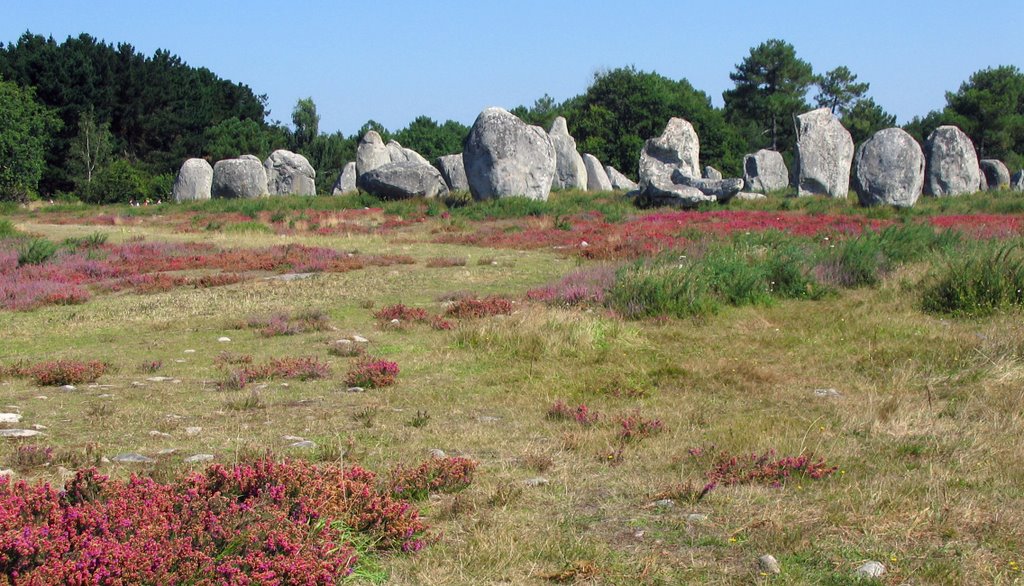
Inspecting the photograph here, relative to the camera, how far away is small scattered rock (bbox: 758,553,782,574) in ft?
15.2

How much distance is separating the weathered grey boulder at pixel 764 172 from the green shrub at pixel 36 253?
134ft

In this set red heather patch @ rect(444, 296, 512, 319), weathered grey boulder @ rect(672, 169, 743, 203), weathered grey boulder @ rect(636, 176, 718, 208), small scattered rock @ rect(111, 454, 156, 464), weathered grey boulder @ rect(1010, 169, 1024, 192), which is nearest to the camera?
small scattered rock @ rect(111, 454, 156, 464)

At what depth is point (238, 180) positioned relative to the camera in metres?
46.1

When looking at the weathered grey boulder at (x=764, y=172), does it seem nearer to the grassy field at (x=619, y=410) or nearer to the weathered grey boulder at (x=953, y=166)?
the weathered grey boulder at (x=953, y=166)

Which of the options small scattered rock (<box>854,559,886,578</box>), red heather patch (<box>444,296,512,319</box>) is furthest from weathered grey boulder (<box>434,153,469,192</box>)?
small scattered rock (<box>854,559,886,578</box>)

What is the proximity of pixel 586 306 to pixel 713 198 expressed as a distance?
22.7 m

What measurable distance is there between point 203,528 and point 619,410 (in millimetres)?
4568

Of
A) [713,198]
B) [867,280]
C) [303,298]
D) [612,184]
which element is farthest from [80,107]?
[867,280]

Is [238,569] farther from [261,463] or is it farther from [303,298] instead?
[303,298]

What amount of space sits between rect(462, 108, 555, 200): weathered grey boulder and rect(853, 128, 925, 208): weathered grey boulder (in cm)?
1216

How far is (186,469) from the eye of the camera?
6.04m

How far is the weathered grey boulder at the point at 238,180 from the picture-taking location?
151 feet

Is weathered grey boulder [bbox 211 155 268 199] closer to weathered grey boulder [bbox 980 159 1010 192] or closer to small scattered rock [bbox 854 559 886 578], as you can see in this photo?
small scattered rock [bbox 854 559 886 578]

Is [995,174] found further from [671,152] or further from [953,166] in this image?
[671,152]
